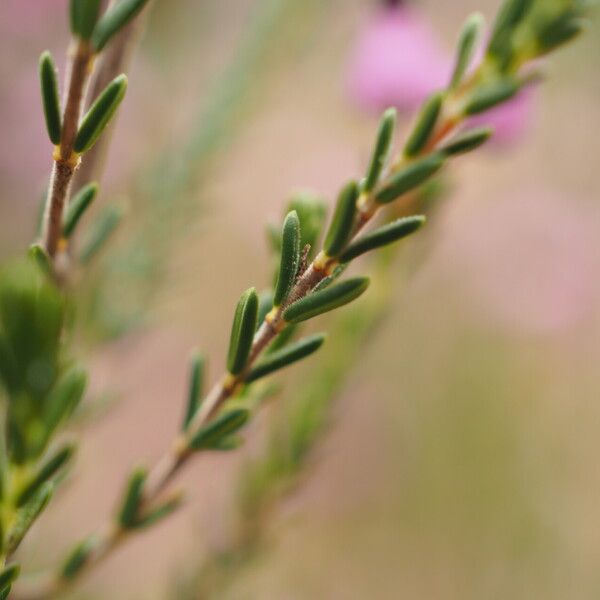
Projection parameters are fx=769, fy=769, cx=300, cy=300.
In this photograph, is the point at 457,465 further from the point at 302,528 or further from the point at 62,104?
the point at 62,104

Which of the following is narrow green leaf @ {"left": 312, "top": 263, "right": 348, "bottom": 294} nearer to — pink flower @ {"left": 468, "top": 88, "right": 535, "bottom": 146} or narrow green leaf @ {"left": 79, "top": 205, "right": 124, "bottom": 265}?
narrow green leaf @ {"left": 79, "top": 205, "right": 124, "bottom": 265}

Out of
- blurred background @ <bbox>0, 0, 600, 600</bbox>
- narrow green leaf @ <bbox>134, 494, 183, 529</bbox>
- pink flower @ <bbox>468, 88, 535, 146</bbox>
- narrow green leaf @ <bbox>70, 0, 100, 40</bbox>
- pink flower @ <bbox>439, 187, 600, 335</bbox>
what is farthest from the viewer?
pink flower @ <bbox>439, 187, 600, 335</bbox>

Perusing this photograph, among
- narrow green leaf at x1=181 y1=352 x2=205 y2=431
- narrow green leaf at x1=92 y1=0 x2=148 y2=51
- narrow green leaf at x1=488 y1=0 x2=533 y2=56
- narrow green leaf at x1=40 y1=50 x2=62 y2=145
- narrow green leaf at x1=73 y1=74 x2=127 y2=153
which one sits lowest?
narrow green leaf at x1=181 y1=352 x2=205 y2=431

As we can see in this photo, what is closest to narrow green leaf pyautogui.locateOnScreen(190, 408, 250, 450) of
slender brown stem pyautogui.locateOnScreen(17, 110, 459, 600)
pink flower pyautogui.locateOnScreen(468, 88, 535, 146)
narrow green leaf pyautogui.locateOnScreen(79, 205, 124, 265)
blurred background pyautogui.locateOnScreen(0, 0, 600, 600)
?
slender brown stem pyautogui.locateOnScreen(17, 110, 459, 600)

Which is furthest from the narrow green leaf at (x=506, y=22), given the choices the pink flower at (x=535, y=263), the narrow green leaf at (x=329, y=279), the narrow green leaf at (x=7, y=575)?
the pink flower at (x=535, y=263)

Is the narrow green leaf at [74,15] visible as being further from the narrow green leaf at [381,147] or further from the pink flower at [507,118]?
the pink flower at [507,118]

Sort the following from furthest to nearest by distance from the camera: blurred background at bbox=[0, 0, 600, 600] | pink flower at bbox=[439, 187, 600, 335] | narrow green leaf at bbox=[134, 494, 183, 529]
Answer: pink flower at bbox=[439, 187, 600, 335] → blurred background at bbox=[0, 0, 600, 600] → narrow green leaf at bbox=[134, 494, 183, 529]

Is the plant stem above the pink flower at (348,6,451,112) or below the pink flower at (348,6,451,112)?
above
